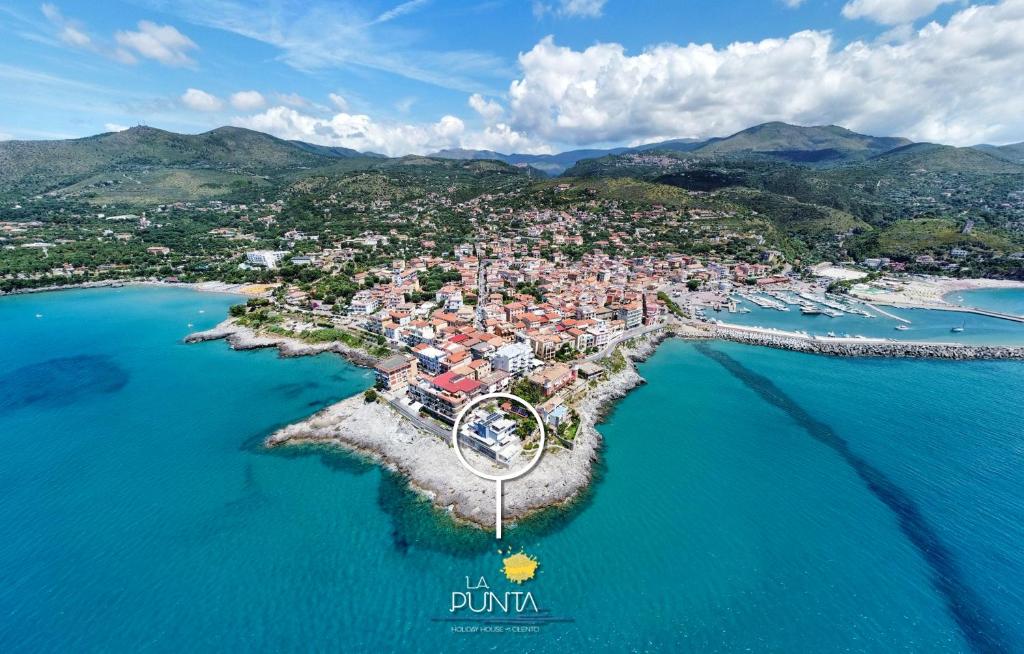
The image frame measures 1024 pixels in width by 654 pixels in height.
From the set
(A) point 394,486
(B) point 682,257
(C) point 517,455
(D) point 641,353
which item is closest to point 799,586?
(C) point 517,455

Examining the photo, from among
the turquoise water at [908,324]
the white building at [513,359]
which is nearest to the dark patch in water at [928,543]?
the white building at [513,359]

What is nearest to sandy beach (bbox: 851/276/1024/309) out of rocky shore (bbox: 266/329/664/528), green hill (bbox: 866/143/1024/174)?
rocky shore (bbox: 266/329/664/528)

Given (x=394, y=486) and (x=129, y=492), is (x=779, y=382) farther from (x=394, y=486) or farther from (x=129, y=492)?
(x=129, y=492)

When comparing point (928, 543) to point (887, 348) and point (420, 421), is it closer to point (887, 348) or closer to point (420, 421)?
point (420, 421)

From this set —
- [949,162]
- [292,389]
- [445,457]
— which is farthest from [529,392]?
[949,162]

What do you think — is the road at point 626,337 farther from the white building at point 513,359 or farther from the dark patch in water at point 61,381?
the dark patch in water at point 61,381

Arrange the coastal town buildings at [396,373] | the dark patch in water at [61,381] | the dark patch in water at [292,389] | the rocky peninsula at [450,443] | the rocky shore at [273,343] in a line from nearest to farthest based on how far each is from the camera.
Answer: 1. the rocky peninsula at [450,443]
2. the coastal town buildings at [396,373]
3. the dark patch in water at [61,381]
4. the dark patch in water at [292,389]
5. the rocky shore at [273,343]
